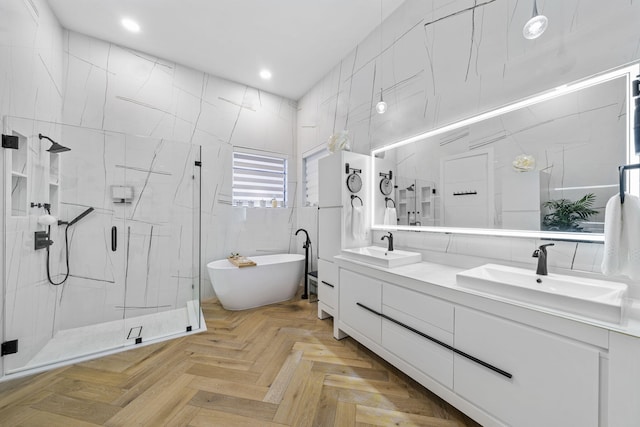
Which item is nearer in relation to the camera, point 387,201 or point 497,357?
point 497,357

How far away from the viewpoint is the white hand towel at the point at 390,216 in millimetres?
2318

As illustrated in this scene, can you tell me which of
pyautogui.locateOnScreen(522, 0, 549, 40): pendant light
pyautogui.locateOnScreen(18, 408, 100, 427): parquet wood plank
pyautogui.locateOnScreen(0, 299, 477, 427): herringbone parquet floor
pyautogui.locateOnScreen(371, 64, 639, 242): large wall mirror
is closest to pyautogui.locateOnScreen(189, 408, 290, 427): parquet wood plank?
pyautogui.locateOnScreen(0, 299, 477, 427): herringbone parquet floor

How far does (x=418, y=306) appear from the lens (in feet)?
4.77

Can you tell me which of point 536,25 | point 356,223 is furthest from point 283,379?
point 536,25

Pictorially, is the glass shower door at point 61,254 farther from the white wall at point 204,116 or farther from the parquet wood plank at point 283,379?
the parquet wood plank at point 283,379

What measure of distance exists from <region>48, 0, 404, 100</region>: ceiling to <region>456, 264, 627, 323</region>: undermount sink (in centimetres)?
256

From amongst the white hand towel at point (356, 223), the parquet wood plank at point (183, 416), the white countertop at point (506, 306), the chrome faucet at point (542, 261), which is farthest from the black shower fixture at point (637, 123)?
the parquet wood plank at point (183, 416)

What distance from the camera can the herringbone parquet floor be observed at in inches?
53.1

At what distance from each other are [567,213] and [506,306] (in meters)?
0.72

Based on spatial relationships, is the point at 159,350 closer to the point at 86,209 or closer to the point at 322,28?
the point at 86,209

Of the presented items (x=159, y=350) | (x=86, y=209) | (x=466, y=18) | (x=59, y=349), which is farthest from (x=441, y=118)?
(x=59, y=349)

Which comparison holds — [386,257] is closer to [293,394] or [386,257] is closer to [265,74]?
[293,394]

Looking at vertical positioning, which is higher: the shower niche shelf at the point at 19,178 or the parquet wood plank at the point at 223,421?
the shower niche shelf at the point at 19,178

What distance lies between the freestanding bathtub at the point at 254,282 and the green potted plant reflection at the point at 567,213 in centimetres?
254
